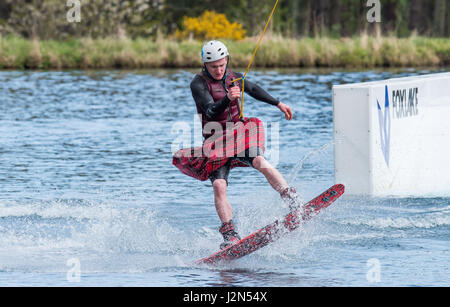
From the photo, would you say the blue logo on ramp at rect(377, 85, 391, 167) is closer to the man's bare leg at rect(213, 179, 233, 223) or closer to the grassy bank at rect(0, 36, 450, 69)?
the man's bare leg at rect(213, 179, 233, 223)

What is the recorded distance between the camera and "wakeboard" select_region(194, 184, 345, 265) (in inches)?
329

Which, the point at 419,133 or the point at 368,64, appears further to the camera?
the point at 368,64

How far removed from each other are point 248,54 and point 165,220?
74.1ft

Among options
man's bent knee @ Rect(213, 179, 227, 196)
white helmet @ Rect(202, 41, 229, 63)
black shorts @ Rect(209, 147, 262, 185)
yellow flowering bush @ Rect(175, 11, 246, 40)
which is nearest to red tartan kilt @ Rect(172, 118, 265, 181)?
black shorts @ Rect(209, 147, 262, 185)

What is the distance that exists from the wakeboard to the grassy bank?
76.6 feet

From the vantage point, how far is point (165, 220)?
10125 millimetres

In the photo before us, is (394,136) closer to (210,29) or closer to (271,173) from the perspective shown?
(271,173)

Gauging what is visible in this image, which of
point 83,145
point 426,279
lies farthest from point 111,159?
point 426,279

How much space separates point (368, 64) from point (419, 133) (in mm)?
21153

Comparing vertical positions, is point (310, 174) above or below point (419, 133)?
below

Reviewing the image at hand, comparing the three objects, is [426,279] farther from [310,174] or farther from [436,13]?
[436,13]

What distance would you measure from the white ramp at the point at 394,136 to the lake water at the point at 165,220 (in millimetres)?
257

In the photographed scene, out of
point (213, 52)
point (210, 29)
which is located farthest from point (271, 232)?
point (210, 29)

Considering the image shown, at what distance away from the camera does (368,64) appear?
32219 millimetres
